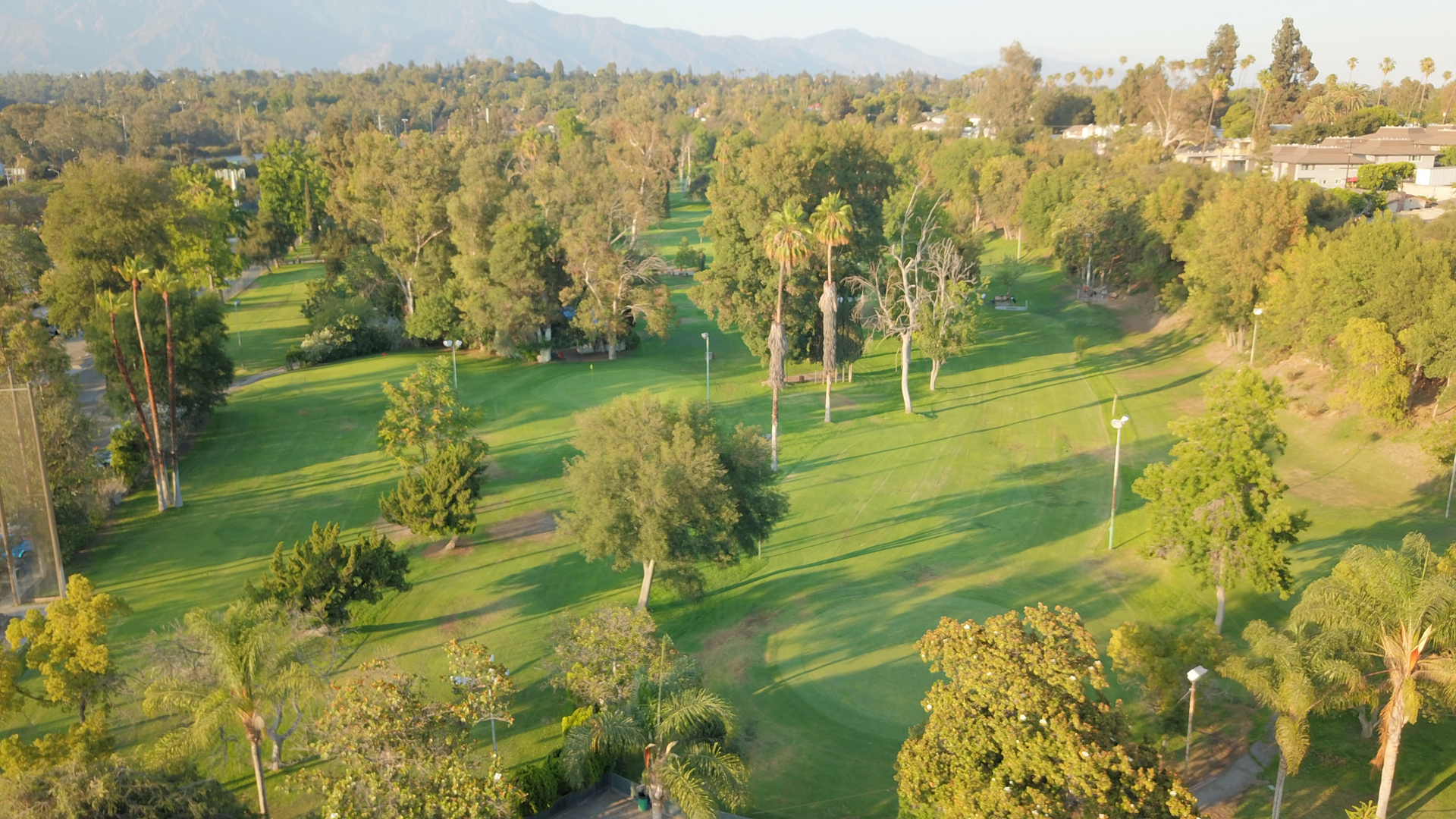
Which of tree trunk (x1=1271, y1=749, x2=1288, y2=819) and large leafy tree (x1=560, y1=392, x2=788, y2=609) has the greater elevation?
large leafy tree (x1=560, y1=392, x2=788, y2=609)

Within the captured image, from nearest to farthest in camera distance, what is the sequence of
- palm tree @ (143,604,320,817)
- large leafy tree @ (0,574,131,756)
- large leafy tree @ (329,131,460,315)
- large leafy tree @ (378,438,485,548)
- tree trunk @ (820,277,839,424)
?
palm tree @ (143,604,320,817)
large leafy tree @ (0,574,131,756)
large leafy tree @ (378,438,485,548)
tree trunk @ (820,277,839,424)
large leafy tree @ (329,131,460,315)

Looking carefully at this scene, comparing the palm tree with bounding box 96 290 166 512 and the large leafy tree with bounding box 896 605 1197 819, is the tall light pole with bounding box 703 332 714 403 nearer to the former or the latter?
the palm tree with bounding box 96 290 166 512

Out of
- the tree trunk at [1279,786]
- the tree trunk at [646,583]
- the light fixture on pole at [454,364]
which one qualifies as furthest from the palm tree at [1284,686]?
the light fixture on pole at [454,364]

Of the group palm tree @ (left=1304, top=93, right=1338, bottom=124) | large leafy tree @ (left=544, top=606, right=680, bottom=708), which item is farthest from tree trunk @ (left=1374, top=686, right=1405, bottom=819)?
palm tree @ (left=1304, top=93, right=1338, bottom=124)

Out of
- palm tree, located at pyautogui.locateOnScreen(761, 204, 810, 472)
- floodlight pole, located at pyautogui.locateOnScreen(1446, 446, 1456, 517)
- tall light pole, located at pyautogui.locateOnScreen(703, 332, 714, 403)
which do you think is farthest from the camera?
tall light pole, located at pyautogui.locateOnScreen(703, 332, 714, 403)

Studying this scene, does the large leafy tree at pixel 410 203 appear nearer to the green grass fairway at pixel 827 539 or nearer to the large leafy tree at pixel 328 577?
the green grass fairway at pixel 827 539

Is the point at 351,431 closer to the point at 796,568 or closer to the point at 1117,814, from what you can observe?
the point at 796,568
